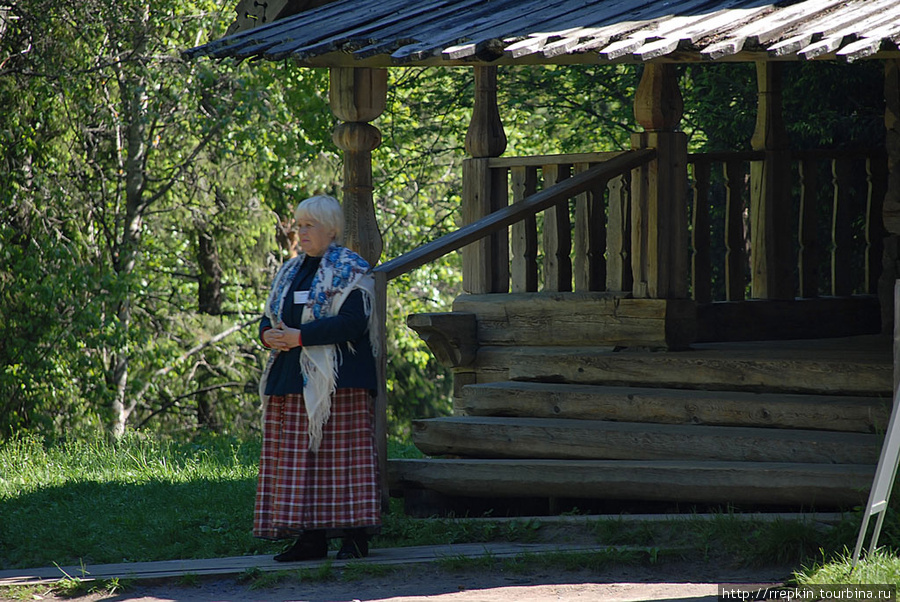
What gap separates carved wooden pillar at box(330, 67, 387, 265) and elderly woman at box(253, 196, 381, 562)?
1.93 meters

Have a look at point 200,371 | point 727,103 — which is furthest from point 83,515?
point 200,371

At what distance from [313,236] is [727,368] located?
107 inches

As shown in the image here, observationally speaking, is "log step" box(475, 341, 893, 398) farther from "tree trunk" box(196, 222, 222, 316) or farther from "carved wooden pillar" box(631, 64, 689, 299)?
"tree trunk" box(196, 222, 222, 316)

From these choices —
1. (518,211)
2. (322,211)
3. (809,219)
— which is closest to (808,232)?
(809,219)

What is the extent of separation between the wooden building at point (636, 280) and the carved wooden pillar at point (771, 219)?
1 cm

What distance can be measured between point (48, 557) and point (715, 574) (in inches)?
134

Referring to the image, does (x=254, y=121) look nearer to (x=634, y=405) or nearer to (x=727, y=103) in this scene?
(x=727, y=103)

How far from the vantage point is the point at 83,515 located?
7.54m

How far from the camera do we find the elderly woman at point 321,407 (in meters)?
6.09

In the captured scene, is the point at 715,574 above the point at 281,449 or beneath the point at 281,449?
beneath

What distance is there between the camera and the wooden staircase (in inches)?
253

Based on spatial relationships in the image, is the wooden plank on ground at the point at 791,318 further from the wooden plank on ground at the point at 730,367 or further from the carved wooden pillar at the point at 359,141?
the carved wooden pillar at the point at 359,141

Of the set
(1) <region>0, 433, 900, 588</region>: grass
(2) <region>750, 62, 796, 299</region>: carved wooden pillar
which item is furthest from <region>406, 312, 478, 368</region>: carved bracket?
(2) <region>750, 62, 796, 299</region>: carved wooden pillar

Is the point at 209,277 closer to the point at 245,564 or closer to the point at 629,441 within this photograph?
the point at 629,441
